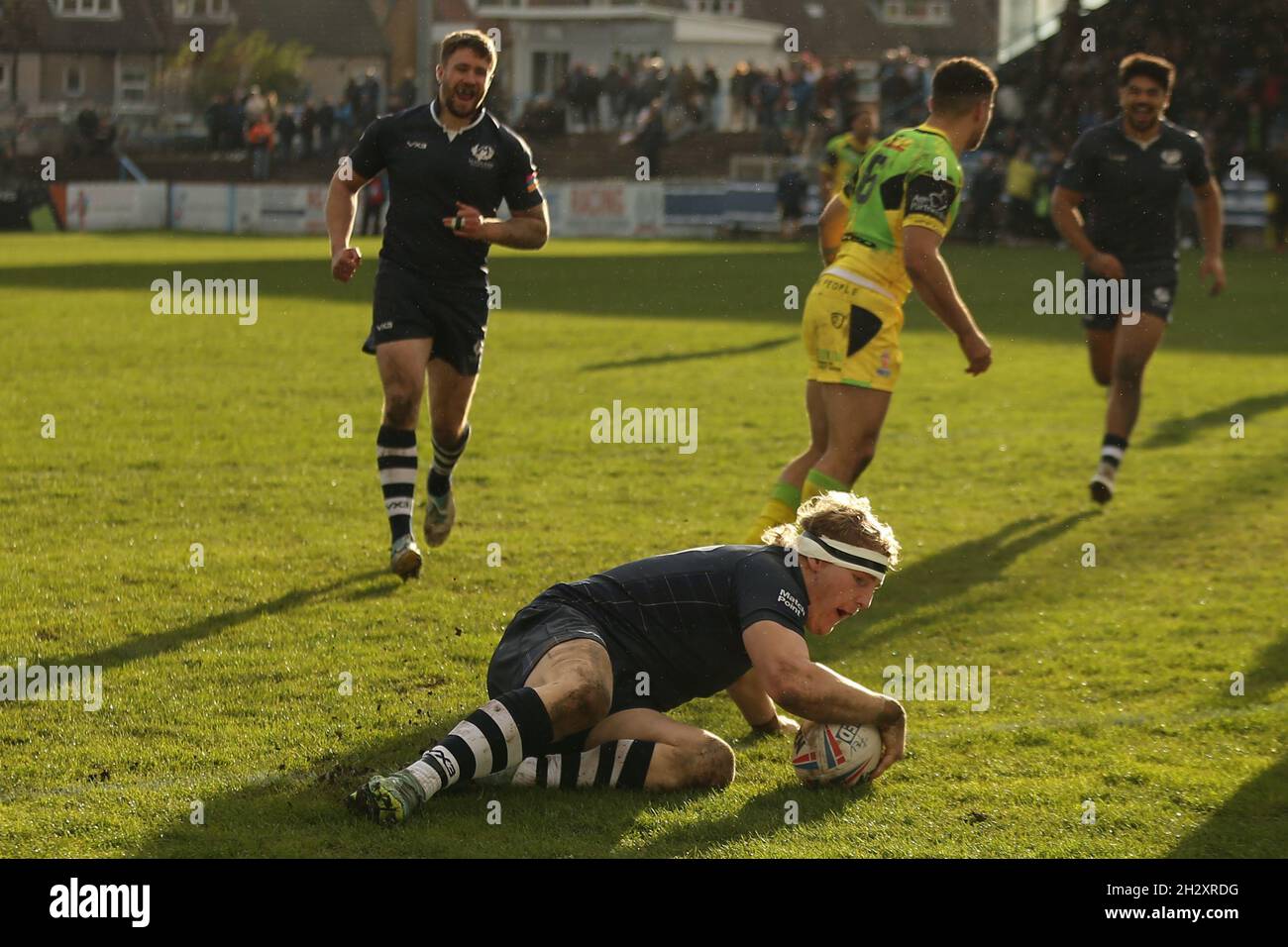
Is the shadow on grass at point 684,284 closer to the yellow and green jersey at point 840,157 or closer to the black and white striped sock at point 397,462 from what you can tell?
the yellow and green jersey at point 840,157

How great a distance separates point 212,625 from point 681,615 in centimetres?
263

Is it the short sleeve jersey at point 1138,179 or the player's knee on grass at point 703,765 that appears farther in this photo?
the short sleeve jersey at point 1138,179

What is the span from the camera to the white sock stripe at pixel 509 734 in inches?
205

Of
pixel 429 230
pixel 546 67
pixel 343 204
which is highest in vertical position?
pixel 546 67

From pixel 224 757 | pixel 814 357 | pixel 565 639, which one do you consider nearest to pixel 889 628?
pixel 814 357

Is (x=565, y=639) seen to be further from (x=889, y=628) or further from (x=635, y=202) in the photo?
(x=635, y=202)

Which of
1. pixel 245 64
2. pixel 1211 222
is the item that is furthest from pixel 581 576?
pixel 245 64

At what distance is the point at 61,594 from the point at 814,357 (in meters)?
3.52

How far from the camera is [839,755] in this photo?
17.9ft

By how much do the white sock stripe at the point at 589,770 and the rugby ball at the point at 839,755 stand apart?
2.12ft

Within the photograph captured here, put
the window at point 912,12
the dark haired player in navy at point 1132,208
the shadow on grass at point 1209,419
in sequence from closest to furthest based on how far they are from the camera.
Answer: the dark haired player in navy at point 1132,208, the shadow on grass at point 1209,419, the window at point 912,12

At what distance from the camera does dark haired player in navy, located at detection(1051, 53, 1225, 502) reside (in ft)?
35.2

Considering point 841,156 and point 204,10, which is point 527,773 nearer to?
point 841,156

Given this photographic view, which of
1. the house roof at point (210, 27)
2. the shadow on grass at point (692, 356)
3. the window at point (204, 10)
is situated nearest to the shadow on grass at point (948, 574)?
the shadow on grass at point (692, 356)
